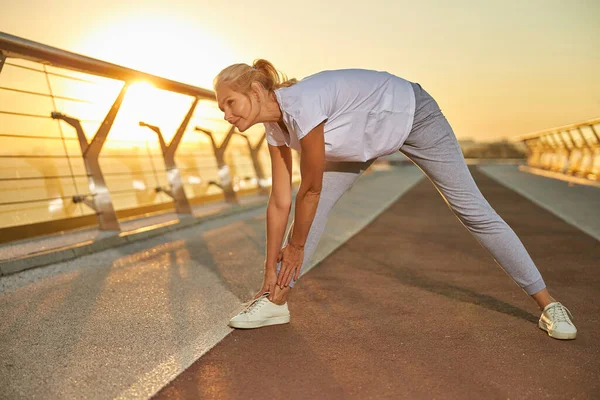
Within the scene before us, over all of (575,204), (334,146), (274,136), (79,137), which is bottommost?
(575,204)

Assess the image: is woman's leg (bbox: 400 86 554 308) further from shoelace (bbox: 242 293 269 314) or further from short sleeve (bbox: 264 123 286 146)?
shoelace (bbox: 242 293 269 314)

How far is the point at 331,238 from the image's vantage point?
551cm

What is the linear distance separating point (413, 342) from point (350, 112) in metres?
1.07

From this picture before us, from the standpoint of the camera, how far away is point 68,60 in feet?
13.6

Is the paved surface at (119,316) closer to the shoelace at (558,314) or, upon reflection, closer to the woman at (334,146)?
the woman at (334,146)

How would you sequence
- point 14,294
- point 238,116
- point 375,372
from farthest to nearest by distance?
point 14,294
point 238,116
point 375,372

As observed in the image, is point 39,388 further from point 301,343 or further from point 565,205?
point 565,205

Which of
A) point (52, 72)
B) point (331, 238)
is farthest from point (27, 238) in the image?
point (331, 238)

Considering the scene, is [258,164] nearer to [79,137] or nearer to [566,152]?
[79,137]

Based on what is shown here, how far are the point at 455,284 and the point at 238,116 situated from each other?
2.06 m

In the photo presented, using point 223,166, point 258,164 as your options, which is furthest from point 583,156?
point 223,166

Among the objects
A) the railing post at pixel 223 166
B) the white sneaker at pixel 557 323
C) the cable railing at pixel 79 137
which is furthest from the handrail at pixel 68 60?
the white sneaker at pixel 557 323

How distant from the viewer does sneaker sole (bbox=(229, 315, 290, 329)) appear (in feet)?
8.41

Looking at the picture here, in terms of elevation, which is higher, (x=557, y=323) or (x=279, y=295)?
(x=279, y=295)
